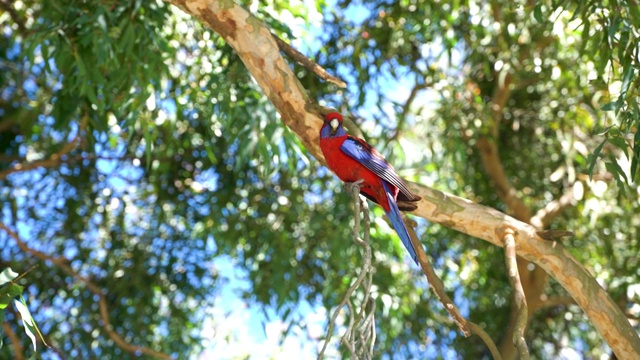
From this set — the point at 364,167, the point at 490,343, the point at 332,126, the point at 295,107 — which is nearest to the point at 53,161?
the point at 295,107

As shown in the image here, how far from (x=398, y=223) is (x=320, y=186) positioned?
6.84ft

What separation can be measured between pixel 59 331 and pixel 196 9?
258 cm

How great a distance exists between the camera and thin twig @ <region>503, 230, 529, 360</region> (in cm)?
234

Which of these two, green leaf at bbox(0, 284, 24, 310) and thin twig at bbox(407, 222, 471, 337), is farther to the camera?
thin twig at bbox(407, 222, 471, 337)

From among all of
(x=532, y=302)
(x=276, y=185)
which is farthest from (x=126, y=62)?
(x=532, y=302)

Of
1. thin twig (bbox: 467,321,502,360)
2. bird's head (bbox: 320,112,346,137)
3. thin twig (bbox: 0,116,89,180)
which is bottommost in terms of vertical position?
thin twig (bbox: 467,321,502,360)

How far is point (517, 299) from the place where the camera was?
2547mm

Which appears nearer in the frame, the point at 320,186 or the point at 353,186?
the point at 353,186

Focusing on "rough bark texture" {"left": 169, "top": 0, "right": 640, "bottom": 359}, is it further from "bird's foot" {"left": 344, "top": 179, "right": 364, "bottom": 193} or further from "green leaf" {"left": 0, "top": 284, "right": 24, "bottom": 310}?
"green leaf" {"left": 0, "top": 284, "right": 24, "bottom": 310}

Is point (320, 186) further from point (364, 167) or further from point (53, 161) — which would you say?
point (364, 167)

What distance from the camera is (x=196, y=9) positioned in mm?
2730

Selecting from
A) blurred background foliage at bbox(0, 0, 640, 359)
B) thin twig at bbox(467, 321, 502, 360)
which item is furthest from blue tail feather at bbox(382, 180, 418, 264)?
blurred background foliage at bbox(0, 0, 640, 359)

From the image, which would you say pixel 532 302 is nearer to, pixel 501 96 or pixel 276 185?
pixel 501 96

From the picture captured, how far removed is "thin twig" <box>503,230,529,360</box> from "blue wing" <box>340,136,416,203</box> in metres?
0.45
